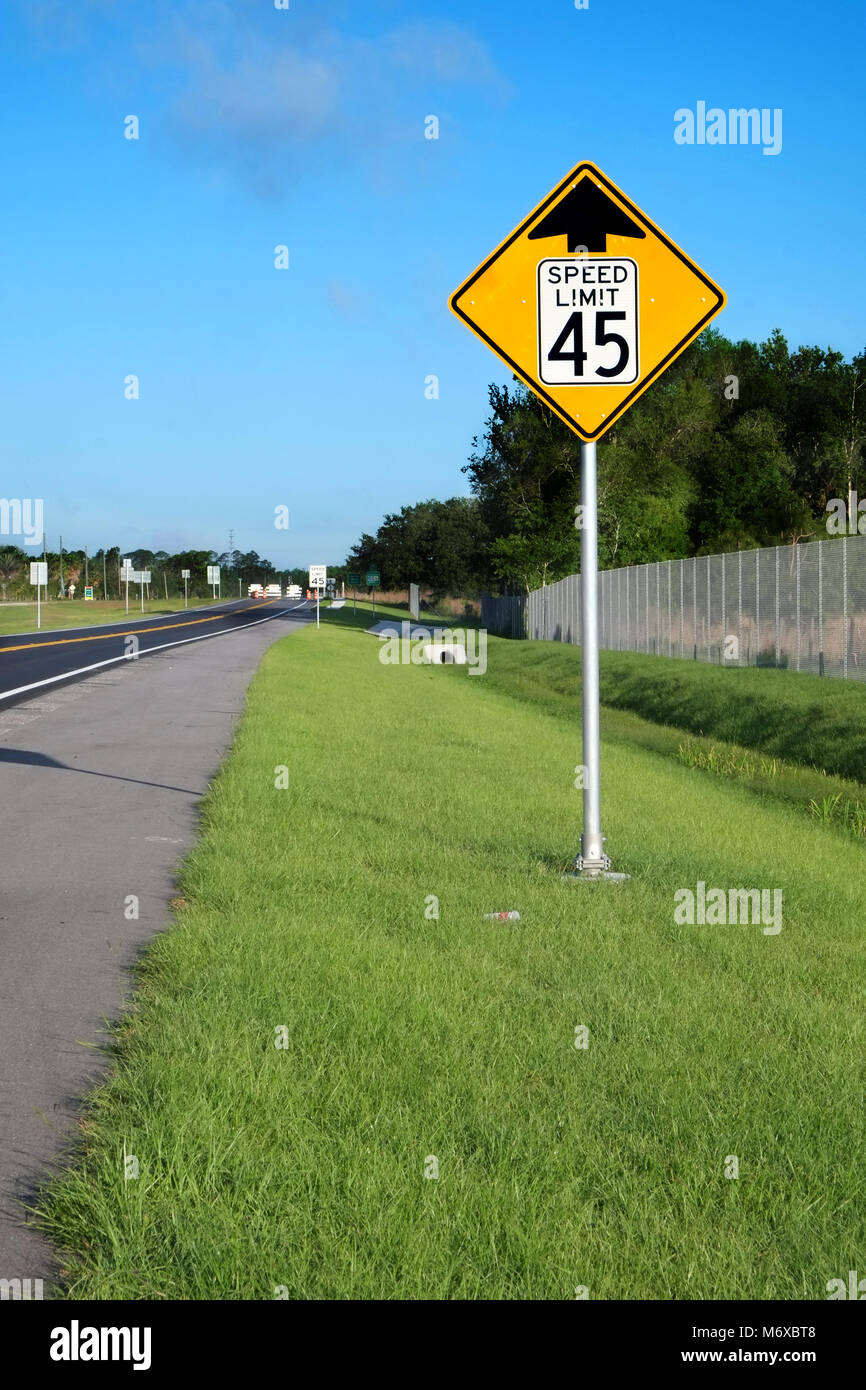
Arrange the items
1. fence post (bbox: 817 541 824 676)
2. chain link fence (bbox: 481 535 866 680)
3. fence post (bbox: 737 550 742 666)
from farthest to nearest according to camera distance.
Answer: fence post (bbox: 737 550 742 666)
fence post (bbox: 817 541 824 676)
chain link fence (bbox: 481 535 866 680)

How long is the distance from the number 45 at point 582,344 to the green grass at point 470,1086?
10.8 ft

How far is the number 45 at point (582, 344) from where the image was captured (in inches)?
323

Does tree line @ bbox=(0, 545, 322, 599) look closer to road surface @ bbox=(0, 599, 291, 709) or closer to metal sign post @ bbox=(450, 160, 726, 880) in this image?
road surface @ bbox=(0, 599, 291, 709)

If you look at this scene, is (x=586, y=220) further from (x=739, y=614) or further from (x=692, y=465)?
(x=692, y=465)

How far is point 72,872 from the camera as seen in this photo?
8.20 meters

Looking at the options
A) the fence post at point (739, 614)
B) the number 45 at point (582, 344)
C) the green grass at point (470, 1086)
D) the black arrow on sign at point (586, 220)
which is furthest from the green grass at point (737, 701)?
the black arrow on sign at point (586, 220)

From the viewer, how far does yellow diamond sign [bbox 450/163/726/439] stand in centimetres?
820

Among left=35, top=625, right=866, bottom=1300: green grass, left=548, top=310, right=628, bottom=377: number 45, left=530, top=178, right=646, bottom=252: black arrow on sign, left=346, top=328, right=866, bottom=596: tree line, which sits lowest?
left=35, top=625, right=866, bottom=1300: green grass

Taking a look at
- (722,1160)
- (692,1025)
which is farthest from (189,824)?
(722,1160)

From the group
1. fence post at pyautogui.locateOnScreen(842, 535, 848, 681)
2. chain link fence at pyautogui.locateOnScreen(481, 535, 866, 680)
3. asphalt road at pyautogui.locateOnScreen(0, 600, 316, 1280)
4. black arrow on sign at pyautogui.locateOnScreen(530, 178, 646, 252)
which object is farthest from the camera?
chain link fence at pyautogui.locateOnScreen(481, 535, 866, 680)

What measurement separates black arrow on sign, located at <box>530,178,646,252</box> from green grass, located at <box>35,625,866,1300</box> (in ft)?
13.5

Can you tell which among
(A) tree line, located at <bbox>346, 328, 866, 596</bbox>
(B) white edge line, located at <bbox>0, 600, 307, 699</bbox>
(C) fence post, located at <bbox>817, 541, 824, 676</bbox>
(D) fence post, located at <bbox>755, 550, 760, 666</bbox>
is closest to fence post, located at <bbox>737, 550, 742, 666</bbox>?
(D) fence post, located at <bbox>755, 550, 760, 666</bbox>
